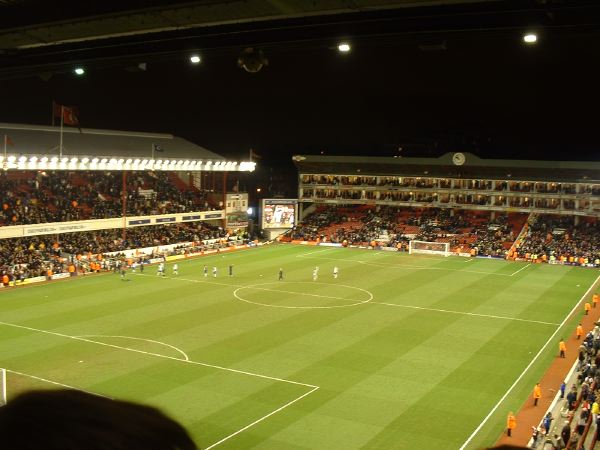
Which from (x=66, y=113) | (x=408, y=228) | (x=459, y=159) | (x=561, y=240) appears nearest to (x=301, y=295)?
(x=66, y=113)

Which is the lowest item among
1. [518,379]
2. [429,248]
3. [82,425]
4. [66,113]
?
[518,379]

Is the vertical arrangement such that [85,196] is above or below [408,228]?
above

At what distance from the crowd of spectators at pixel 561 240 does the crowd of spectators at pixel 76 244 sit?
30310 mm

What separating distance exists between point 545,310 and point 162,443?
39369mm

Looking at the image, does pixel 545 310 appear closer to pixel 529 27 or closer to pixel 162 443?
pixel 529 27

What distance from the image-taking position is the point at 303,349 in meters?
28.6

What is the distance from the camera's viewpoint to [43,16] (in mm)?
6625

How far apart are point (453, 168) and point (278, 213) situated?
20.8m

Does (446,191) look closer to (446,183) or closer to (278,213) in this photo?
(446,183)

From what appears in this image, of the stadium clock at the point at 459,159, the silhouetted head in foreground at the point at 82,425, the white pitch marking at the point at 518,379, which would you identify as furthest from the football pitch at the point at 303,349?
the stadium clock at the point at 459,159

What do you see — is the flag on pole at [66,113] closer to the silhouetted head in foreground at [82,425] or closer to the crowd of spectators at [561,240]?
the crowd of spectators at [561,240]

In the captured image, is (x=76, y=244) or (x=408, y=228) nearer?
(x=76, y=244)

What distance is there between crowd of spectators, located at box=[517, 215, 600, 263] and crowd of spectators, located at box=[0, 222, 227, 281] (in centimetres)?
3031

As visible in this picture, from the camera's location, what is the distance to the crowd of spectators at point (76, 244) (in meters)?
45.1
